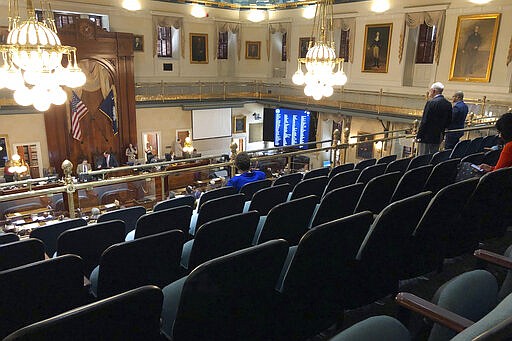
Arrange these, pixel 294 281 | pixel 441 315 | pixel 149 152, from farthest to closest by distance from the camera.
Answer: pixel 149 152, pixel 294 281, pixel 441 315

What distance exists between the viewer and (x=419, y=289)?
2.72 metres

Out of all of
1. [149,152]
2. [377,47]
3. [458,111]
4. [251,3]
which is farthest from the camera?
[251,3]

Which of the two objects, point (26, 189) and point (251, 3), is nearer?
point (26, 189)

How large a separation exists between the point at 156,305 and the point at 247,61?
16.7m

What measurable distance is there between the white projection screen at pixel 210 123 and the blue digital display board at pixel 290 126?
2.23m

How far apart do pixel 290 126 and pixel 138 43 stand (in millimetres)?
6883

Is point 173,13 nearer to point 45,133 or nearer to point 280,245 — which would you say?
point 45,133

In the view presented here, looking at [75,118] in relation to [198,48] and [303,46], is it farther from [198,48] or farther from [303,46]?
[303,46]

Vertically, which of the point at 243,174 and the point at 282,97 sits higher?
the point at 282,97

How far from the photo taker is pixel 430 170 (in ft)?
12.6

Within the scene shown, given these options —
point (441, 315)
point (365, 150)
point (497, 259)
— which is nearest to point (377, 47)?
point (365, 150)

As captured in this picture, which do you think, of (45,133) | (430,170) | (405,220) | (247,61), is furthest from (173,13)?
(405,220)

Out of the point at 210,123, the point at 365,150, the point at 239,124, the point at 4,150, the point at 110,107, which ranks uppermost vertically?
the point at 110,107

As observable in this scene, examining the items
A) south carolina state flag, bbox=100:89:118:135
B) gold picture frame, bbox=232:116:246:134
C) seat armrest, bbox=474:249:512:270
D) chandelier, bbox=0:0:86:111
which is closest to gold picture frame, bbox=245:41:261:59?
gold picture frame, bbox=232:116:246:134
